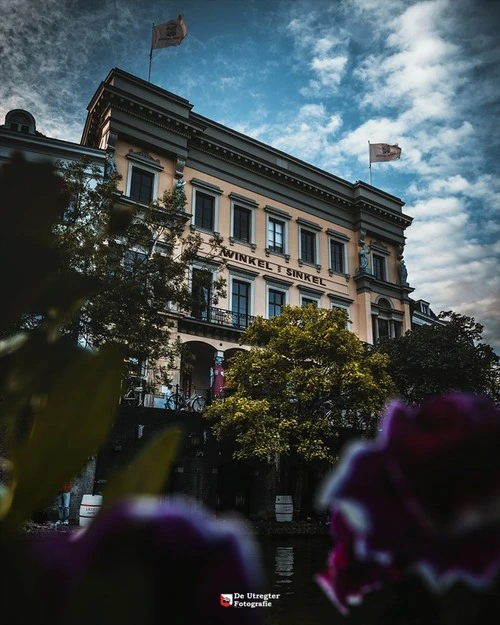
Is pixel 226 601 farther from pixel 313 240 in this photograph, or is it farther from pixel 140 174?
pixel 313 240

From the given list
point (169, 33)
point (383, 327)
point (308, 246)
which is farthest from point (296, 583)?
point (169, 33)

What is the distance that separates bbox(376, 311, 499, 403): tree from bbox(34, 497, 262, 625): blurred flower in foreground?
843 inches

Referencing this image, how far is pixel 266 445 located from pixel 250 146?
15320 millimetres

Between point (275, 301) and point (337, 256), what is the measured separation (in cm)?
533

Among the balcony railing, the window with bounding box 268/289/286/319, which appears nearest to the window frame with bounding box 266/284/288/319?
the window with bounding box 268/289/286/319

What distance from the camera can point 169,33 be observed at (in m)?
24.2

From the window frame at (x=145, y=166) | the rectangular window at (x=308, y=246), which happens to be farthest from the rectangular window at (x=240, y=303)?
the window frame at (x=145, y=166)

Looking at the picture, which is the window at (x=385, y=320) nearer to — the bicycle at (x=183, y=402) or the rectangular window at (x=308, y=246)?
the rectangular window at (x=308, y=246)

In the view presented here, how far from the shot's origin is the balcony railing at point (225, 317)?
21.2m

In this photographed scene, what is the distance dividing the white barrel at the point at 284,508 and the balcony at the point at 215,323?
6525 millimetres

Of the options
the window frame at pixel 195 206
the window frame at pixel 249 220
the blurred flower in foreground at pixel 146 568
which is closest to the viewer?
the blurred flower in foreground at pixel 146 568

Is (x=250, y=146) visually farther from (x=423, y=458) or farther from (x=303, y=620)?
(x=423, y=458)

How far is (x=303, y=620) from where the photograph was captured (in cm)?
562

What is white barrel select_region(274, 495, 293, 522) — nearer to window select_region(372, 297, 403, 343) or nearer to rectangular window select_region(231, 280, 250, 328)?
rectangular window select_region(231, 280, 250, 328)
